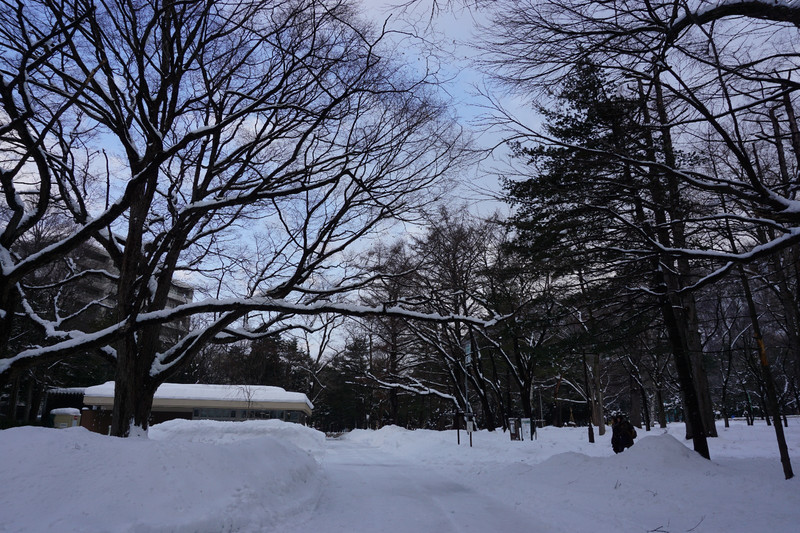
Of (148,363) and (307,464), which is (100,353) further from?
(307,464)

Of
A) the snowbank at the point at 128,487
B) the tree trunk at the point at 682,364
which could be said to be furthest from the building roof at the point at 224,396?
the tree trunk at the point at 682,364

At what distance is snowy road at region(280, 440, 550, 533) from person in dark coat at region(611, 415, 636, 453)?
5379 millimetres

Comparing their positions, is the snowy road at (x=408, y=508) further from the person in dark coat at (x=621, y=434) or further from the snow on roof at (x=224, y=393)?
the snow on roof at (x=224, y=393)

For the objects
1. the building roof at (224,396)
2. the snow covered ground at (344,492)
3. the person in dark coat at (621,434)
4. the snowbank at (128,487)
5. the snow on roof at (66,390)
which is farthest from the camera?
the snow on roof at (66,390)

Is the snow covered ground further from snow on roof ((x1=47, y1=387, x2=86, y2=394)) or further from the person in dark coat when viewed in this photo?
snow on roof ((x1=47, y1=387, x2=86, y2=394))

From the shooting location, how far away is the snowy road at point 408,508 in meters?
6.91

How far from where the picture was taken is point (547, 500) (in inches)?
346

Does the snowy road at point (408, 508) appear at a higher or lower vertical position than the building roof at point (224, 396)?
lower

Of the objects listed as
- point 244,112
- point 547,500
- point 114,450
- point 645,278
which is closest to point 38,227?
point 244,112

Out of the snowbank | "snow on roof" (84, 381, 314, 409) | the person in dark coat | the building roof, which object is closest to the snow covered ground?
the snowbank

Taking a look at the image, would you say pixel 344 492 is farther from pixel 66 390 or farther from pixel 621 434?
pixel 66 390

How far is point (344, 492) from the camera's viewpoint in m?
10.3

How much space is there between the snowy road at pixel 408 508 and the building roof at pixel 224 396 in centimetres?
2275

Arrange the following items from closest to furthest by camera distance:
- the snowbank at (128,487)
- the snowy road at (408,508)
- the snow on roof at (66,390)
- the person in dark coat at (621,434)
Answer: the snowbank at (128,487) < the snowy road at (408,508) < the person in dark coat at (621,434) < the snow on roof at (66,390)
